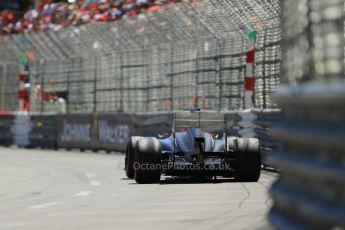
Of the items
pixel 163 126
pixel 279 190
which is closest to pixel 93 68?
pixel 163 126

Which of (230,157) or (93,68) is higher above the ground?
(93,68)

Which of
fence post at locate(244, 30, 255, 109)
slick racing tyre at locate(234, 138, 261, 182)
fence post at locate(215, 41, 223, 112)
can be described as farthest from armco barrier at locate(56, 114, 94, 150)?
slick racing tyre at locate(234, 138, 261, 182)

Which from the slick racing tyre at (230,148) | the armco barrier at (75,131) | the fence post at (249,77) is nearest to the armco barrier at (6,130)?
the armco barrier at (75,131)

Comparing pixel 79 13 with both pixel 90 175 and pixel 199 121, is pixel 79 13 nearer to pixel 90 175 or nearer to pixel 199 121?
pixel 90 175

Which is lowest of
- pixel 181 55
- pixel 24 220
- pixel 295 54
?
pixel 24 220

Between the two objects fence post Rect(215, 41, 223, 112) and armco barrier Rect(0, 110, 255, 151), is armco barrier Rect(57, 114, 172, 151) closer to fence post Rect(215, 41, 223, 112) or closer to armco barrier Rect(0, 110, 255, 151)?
armco barrier Rect(0, 110, 255, 151)

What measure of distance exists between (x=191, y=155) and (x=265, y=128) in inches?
174

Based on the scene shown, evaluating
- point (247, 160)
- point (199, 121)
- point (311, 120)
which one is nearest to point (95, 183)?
point (199, 121)

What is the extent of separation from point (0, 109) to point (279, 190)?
27.5 metres

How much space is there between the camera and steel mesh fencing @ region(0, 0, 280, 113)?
1816 centimetres

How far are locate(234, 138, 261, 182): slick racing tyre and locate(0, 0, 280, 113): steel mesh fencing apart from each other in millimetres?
4029

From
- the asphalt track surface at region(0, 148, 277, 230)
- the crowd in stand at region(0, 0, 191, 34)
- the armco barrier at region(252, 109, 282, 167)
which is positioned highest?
the crowd in stand at region(0, 0, 191, 34)

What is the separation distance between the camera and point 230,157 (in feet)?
42.8

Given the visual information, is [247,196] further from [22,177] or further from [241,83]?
[241,83]
